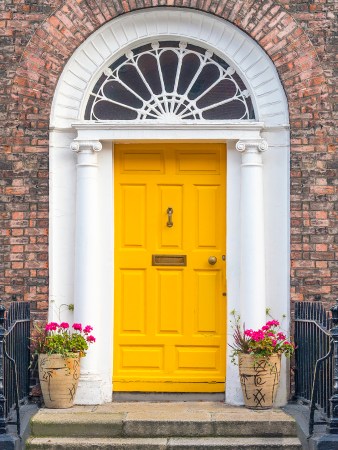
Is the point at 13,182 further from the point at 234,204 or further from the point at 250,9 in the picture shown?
the point at 250,9

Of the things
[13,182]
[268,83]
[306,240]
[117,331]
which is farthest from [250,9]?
[117,331]

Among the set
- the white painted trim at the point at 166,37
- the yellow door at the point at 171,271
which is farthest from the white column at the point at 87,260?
the white painted trim at the point at 166,37

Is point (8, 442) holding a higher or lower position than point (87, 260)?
lower

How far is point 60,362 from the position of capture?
7.73 meters

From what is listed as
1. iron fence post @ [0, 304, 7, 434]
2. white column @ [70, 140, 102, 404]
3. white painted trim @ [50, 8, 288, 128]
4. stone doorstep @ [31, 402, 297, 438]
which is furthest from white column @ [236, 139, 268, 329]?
iron fence post @ [0, 304, 7, 434]

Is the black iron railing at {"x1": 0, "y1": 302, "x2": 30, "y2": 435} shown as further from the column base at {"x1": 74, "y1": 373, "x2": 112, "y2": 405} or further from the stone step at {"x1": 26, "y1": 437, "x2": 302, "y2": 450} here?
the column base at {"x1": 74, "y1": 373, "x2": 112, "y2": 405}

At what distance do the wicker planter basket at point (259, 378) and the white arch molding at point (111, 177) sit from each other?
37cm

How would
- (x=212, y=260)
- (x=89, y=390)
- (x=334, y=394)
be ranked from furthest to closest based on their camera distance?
(x=212, y=260)
(x=89, y=390)
(x=334, y=394)

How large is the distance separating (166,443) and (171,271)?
1846 mm

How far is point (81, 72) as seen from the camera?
8367mm

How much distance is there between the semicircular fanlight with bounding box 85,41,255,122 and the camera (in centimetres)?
839

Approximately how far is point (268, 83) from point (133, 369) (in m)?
3.02

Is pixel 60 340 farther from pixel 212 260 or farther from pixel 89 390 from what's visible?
pixel 212 260

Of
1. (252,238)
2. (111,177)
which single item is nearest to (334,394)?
(252,238)
